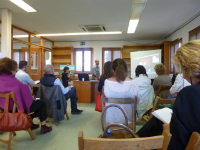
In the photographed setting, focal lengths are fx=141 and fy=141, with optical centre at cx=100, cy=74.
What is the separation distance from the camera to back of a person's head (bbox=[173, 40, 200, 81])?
821 mm

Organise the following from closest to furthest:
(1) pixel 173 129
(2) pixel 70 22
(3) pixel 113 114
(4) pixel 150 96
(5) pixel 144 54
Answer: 1. (1) pixel 173 129
2. (3) pixel 113 114
3. (4) pixel 150 96
4. (2) pixel 70 22
5. (5) pixel 144 54

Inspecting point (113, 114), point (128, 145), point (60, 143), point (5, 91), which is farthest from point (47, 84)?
point (128, 145)

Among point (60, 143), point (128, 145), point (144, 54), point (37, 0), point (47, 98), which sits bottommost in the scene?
point (60, 143)

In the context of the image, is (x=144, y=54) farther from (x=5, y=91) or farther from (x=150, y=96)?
(x=5, y=91)

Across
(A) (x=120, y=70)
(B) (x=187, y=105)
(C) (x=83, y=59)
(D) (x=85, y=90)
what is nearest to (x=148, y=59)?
(C) (x=83, y=59)

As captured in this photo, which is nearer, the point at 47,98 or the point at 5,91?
the point at 5,91

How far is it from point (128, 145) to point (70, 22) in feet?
14.7

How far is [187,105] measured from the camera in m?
0.73

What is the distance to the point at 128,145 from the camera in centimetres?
65

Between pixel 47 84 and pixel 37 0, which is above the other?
pixel 37 0

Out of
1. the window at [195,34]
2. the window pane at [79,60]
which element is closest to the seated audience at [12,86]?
the window at [195,34]

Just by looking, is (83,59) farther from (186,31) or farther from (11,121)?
(11,121)

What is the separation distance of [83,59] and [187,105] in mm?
6905

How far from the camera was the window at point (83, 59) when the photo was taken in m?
7.41
